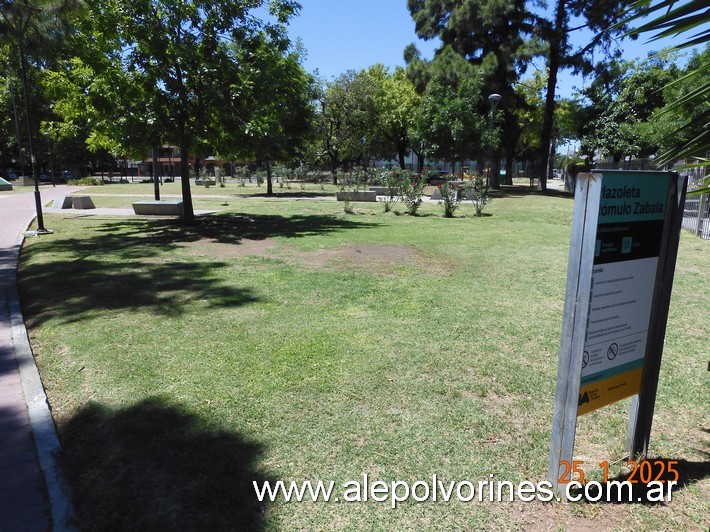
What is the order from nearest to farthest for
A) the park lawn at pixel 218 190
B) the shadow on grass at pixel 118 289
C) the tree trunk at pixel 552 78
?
the shadow on grass at pixel 118 289, the tree trunk at pixel 552 78, the park lawn at pixel 218 190

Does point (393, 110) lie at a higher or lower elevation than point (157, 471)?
higher

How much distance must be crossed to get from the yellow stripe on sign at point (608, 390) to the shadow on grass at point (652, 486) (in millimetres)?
532

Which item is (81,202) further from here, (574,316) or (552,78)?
(552,78)

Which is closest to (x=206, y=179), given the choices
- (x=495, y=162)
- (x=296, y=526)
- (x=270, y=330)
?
(x=495, y=162)

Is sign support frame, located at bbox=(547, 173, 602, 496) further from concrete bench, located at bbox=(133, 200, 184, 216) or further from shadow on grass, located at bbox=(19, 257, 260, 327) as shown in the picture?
concrete bench, located at bbox=(133, 200, 184, 216)

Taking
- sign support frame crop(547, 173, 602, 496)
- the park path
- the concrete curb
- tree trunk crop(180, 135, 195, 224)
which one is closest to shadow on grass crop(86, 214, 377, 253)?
tree trunk crop(180, 135, 195, 224)

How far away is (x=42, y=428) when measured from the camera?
3.41 m

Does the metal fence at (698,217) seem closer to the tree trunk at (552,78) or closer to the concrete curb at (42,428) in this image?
the concrete curb at (42,428)

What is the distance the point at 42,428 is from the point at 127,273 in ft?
16.6

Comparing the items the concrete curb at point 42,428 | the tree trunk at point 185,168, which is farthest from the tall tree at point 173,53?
the concrete curb at point 42,428

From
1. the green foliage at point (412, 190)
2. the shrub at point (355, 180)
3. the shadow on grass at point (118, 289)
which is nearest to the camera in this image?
the shadow on grass at point (118, 289)

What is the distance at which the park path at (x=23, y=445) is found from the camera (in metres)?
2.62

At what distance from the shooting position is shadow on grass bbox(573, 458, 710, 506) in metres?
2.71

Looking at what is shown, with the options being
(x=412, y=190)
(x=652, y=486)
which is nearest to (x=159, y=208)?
(x=412, y=190)
